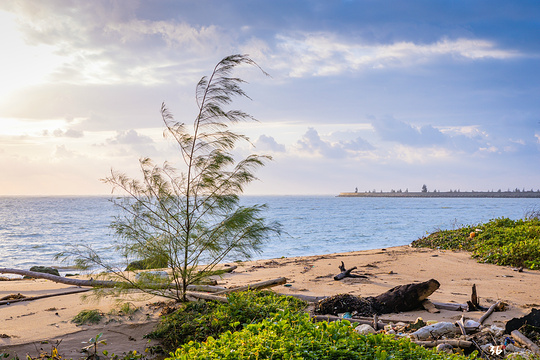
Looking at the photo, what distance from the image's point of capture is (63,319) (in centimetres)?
761

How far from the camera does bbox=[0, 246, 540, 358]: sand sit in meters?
6.70

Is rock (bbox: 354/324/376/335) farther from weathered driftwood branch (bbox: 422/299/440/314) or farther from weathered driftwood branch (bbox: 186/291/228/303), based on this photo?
weathered driftwood branch (bbox: 186/291/228/303)

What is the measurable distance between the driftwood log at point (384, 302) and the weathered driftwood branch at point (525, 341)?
213 centimetres

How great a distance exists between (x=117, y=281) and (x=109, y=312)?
1.92 ft

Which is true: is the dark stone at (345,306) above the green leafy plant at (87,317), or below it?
above

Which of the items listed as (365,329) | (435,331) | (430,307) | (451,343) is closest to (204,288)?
(365,329)

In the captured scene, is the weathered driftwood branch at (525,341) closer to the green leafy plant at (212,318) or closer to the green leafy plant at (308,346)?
the green leafy plant at (308,346)

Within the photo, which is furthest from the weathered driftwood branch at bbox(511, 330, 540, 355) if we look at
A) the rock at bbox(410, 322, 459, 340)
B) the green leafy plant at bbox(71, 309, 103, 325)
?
the green leafy plant at bbox(71, 309, 103, 325)

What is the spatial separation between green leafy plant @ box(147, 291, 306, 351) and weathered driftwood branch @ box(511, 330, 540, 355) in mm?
2979

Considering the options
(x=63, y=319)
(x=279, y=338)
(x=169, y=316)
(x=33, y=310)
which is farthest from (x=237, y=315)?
(x=33, y=310)

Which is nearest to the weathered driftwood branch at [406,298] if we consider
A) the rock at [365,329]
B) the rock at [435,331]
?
the rock at [365,329]

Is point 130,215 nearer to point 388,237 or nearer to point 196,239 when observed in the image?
point 196,239

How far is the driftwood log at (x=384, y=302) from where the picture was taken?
281 inches

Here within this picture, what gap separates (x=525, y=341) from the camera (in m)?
5.11
